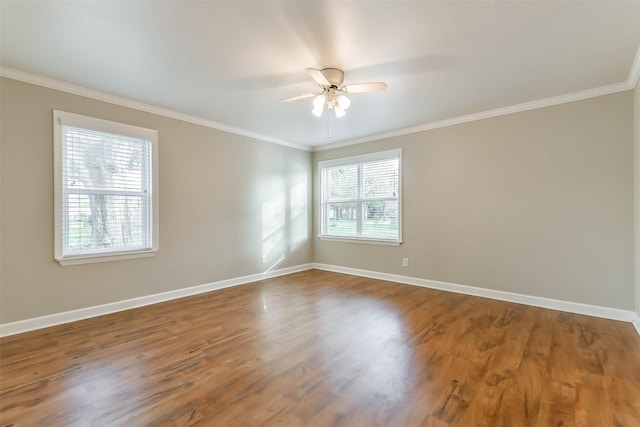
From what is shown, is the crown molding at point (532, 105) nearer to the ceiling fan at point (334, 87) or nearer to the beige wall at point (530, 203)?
the beige wall at point (530, 203)

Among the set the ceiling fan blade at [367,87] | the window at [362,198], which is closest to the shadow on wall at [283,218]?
the window at [362,198]

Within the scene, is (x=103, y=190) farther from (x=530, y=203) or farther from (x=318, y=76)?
(x=530, y=203)

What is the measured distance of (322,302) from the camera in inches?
149

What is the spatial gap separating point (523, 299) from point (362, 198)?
2.82 m

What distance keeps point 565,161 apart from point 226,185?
4525 millimetres

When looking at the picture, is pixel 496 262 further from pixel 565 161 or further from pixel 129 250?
pixel 129 250

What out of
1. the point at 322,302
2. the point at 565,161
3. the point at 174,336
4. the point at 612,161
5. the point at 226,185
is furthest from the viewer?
the point at 226,185

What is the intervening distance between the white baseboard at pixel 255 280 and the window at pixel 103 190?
0.57 meters

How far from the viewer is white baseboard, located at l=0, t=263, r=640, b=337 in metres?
2.90

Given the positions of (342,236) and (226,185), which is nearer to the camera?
(226,185)

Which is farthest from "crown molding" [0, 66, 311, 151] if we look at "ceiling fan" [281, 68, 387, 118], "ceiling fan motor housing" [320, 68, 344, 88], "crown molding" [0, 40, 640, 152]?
"ceiling fan motor housing" [320, 68, 344, 88]

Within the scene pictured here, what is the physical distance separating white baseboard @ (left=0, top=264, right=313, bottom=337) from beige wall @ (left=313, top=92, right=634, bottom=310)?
2.79 metres

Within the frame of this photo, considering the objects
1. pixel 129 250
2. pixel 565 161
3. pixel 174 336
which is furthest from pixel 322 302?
pixel 565 161

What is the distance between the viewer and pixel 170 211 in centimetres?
391
